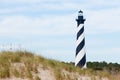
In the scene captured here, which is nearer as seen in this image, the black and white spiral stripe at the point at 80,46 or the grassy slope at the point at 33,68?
the grassy slope at the point at 33,68

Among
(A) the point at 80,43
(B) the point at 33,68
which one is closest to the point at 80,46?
(A) the point at 80,43

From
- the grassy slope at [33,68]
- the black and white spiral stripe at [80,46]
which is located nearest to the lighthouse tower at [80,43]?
the black and white spiral stripe at [80,46]

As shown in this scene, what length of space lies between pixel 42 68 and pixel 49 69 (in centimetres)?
26

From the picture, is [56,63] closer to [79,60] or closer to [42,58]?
[42,58]

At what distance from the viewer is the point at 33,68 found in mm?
12375

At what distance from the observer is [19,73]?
38.8ft

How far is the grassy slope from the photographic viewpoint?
11798 mm

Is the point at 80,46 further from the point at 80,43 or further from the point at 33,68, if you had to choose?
the point at 33,68

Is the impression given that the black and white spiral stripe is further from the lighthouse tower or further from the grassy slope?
the grassy slope

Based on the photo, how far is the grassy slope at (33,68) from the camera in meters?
11.8

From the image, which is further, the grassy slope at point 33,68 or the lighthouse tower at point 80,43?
the lighthouse tower at point 80,43

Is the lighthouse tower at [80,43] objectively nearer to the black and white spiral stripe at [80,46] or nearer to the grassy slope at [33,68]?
the black and white spiral stripe at [80,46]

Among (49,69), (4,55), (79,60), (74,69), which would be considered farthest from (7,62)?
(79,60)

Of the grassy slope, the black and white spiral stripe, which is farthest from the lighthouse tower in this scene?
the grassy slope
